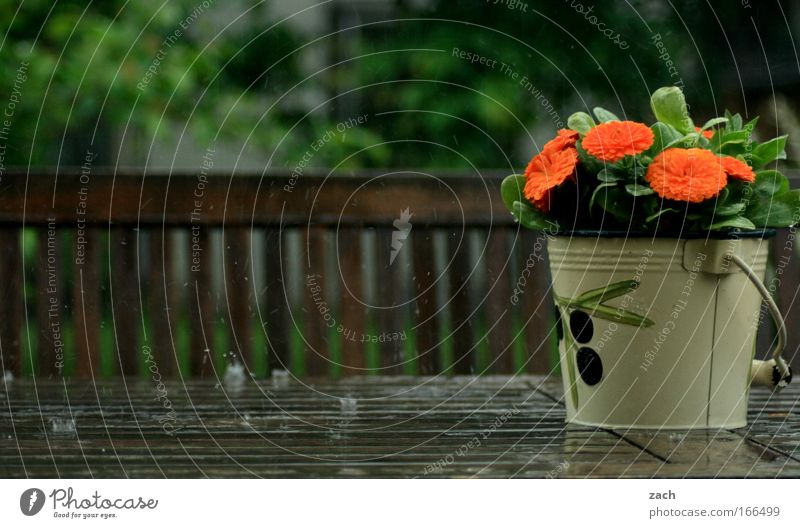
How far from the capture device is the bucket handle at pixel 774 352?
3.71 ft

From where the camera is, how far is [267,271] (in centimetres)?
192

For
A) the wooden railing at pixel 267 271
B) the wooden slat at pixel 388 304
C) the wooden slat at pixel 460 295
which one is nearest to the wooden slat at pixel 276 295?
the wooden railing at pixel 267 271

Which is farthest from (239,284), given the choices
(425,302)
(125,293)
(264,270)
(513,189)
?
(513,189)

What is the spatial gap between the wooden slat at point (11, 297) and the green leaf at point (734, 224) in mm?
1240

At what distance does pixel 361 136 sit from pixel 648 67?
79 cm

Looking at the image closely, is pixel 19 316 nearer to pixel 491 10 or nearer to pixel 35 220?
pixel 35 220

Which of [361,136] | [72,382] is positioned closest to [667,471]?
[72,382]

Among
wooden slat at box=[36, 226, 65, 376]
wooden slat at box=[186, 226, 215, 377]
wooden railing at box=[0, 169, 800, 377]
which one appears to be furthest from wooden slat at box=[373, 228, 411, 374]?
wooden slat at box=[36, 226, 65, 376]

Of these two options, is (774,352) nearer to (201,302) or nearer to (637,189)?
(637,189)

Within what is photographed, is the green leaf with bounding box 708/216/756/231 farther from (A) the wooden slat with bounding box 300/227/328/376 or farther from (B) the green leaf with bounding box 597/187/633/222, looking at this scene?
(A) the wooden slat with bounding box 300/227/328/376

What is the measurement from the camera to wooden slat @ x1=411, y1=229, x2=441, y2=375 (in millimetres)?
1941

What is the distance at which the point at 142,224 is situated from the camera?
1.93 meters

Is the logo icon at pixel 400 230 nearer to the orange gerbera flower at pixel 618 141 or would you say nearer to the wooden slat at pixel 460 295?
the wooden slat at pixel 460 295

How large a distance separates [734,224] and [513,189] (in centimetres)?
25
